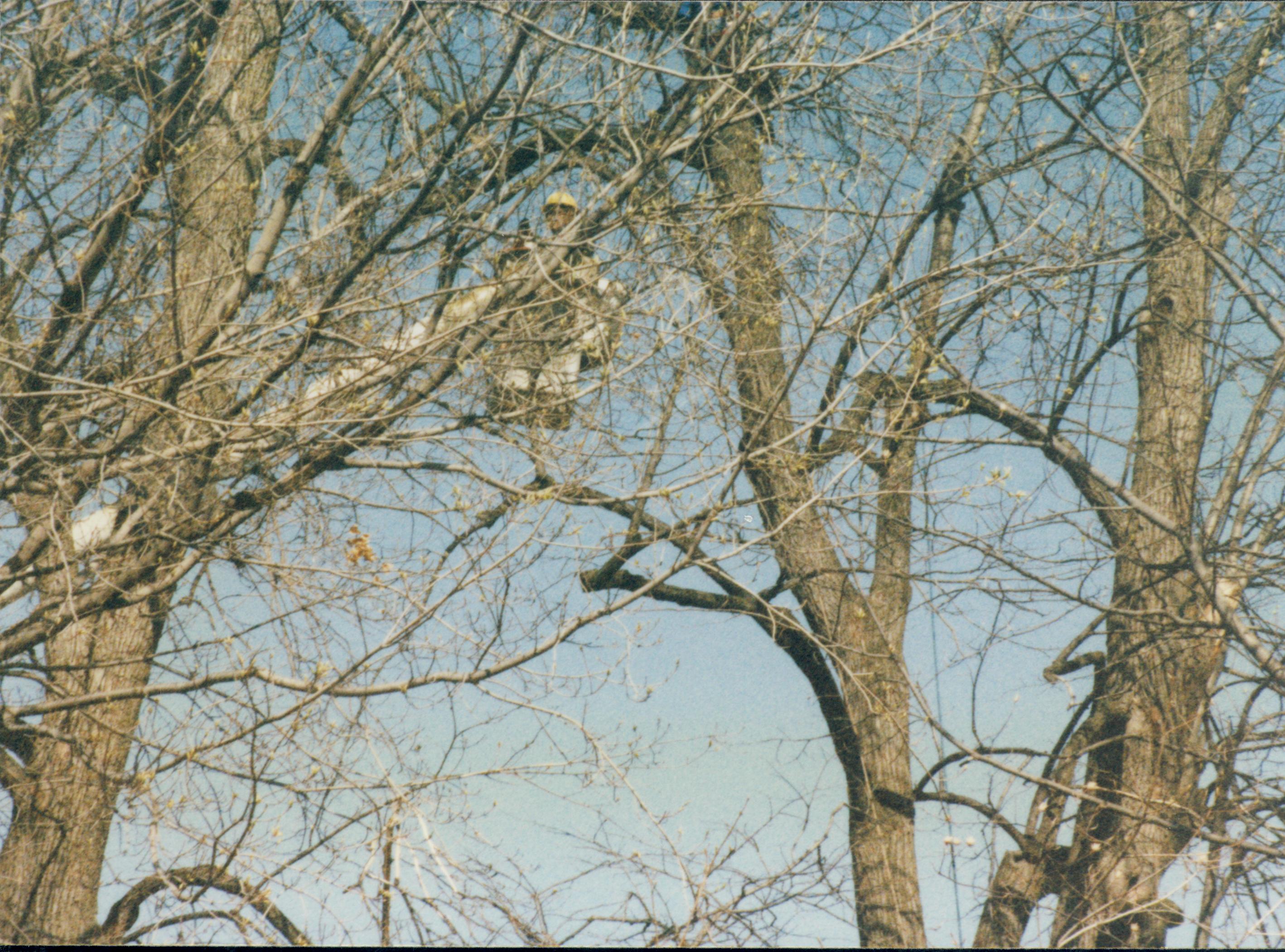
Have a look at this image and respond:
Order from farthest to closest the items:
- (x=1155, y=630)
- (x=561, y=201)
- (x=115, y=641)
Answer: (x=1155, y=630), (x=115, y=641), (x=561, y=201)

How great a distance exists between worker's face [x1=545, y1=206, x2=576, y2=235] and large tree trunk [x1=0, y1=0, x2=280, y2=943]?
5.02ft

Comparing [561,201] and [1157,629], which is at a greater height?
[561,201]

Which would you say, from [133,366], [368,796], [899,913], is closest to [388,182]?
[133,366]

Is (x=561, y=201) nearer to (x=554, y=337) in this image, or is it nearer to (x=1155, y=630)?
(x=554, y=337)

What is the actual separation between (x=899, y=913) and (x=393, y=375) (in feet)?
14.9

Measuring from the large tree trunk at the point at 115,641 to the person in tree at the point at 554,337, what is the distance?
1.39 metres

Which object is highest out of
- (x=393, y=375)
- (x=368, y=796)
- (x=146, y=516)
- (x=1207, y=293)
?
(x=1207, y=293)

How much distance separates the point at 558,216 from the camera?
19.4 ft

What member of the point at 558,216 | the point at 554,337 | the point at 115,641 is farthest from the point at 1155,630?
the point at 115,641

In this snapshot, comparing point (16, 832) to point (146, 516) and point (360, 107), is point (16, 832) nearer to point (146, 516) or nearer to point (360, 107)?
point (146, 516)

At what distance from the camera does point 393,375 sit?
5219 millimetres

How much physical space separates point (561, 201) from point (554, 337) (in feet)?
3.16

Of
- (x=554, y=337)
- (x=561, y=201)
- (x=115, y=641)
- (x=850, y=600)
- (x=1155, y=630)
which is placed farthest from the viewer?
(x=850, y=600)


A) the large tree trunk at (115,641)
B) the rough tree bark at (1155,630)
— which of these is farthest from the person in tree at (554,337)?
the rough tree bark at (1155,630)
